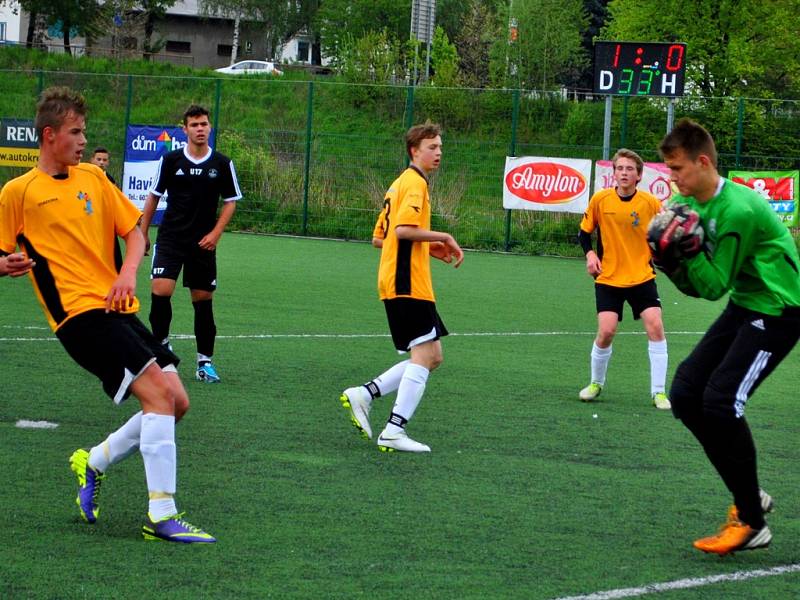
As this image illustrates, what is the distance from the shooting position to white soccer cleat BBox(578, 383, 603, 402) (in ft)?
32.3

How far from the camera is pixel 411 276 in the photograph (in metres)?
7.74

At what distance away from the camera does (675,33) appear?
4153cm

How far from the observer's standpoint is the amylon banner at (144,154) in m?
25.7

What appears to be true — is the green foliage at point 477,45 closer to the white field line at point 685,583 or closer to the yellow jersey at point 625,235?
the yellow jersey at point 625,235

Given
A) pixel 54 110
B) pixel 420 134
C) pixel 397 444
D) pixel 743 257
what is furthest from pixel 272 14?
pixel 743 257

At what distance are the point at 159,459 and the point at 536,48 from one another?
5082 centimetres

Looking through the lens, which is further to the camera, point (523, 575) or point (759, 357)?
point (759, 357)

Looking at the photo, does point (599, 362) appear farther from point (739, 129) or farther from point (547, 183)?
point (739, 129)

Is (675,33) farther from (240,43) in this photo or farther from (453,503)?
(240,43)

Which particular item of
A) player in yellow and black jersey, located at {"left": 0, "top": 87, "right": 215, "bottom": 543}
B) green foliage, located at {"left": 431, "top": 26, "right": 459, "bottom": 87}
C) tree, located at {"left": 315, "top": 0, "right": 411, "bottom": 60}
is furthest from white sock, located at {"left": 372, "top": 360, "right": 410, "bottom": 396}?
tree, located at {"left": 315, "top": 0, "right": 411, "bottom": 60}

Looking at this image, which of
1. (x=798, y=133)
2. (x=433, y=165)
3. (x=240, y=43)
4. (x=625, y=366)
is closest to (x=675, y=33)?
(x=798, y=133)


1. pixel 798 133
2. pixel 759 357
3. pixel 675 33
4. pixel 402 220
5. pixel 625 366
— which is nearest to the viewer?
pixel 759 357

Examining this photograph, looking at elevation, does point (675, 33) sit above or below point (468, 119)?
above

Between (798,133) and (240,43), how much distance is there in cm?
5827
